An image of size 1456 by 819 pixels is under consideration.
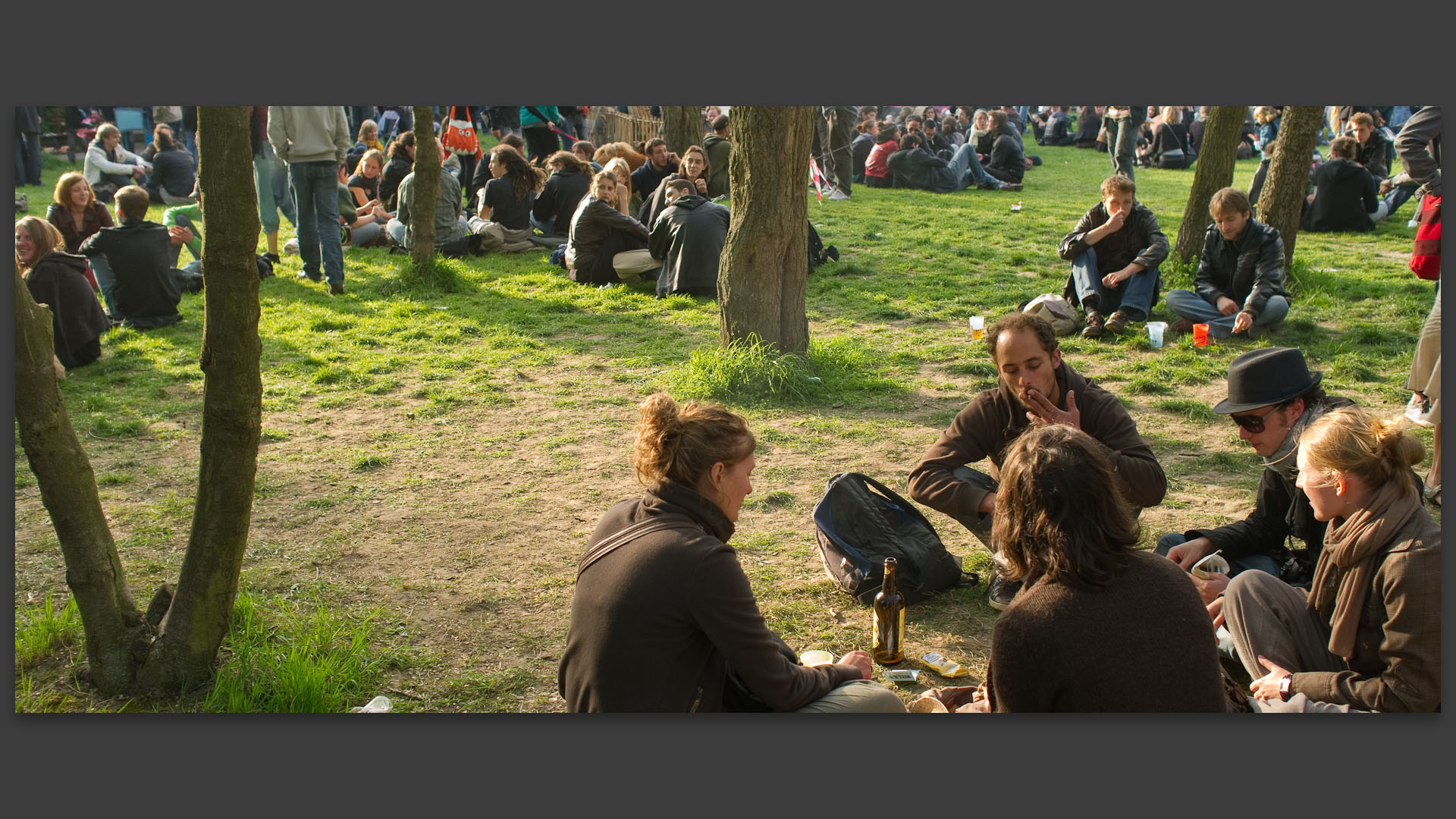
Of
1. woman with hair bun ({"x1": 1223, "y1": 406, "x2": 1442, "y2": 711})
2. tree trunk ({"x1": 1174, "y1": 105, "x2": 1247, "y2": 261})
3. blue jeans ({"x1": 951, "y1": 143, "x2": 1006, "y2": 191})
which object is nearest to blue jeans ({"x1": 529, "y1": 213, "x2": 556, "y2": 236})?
tree trunk ({"x1": 1174, "y1": 105, "x2": 1247, "y2": 261})

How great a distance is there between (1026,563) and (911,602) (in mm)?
1848

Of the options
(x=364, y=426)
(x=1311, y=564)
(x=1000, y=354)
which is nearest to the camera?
(x=1311, y=564)

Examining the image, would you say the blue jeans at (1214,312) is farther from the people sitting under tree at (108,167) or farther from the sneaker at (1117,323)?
the people sitting under tree at (108,167)

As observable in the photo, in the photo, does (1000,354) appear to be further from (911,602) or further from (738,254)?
(738,254)

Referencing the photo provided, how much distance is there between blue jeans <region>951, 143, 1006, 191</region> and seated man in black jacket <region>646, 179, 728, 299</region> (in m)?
8.11

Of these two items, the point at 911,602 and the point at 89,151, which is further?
the point at 89,151

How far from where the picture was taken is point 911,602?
182 inches

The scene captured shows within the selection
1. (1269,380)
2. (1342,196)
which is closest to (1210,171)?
(1342,196)

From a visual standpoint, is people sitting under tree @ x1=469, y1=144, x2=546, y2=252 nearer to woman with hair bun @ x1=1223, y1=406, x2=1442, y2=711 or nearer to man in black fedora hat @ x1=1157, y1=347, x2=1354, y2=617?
man in black fedora hat @ x1=1157, y1=347, x2=1354, y2=617

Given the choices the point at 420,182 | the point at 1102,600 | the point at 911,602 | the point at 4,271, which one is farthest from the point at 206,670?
the point at 420,182

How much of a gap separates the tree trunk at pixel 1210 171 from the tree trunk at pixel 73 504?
9.08m

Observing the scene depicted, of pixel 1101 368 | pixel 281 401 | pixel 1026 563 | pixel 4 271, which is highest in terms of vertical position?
pixel 4 271

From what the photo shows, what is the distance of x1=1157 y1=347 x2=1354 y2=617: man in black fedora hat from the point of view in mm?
4109

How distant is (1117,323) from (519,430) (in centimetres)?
473
